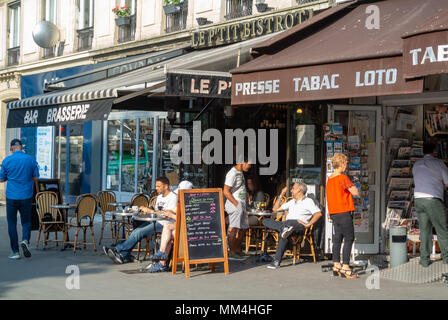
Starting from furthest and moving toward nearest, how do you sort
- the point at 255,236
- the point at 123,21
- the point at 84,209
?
the point at 123,21, the point at 84,209, the point at 255,236

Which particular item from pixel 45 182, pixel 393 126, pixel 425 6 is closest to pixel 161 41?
pixel 45 182

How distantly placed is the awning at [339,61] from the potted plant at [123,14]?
8996 millimetres

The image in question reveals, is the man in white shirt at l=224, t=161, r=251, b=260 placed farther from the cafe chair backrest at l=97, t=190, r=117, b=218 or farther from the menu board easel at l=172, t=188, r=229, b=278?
the cafe chair backrest at l=97, t=190, r=117, b=218

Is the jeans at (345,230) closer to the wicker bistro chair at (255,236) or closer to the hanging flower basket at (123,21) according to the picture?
the wicker bistro chair at (255,236)

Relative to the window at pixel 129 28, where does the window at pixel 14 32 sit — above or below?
above

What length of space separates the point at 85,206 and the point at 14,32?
14.8 meters

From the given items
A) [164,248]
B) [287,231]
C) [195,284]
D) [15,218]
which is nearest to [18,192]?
[15,218]

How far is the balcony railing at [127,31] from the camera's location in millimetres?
17812

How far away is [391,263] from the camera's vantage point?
953 centimetres

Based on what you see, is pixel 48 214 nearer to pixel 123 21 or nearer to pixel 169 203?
pixel 169 203

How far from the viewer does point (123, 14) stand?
18.0 m

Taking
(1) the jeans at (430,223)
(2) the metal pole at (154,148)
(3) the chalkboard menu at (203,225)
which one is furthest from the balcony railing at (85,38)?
(1) the jeans at (430,223)
